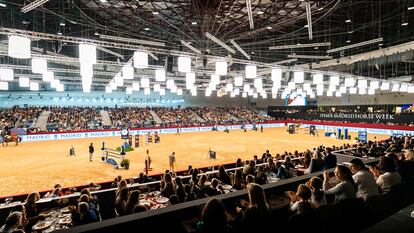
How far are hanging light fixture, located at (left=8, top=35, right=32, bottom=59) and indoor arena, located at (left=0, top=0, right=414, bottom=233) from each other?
0.04 m

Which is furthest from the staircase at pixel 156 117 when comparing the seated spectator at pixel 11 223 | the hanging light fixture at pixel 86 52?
the seated spectator at pixel 11 223

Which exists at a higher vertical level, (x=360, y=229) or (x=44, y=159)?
(x=360, y=229)

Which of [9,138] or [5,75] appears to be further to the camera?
[9,138]

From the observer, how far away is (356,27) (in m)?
19.8

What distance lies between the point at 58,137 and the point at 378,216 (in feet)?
110

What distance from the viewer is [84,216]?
445 centimetres

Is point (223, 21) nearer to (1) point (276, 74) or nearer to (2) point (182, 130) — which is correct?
(1) point (276, 74)

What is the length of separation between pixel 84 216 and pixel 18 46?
9361 millimetres

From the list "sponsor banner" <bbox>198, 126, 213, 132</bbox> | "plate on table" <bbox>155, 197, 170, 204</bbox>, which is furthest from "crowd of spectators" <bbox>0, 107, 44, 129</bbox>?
"plate on table" <bbox>155, 197, 170, 204</bbox>

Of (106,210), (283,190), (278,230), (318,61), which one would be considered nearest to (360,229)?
(283,190)

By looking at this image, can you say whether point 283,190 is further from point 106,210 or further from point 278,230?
point 106,210

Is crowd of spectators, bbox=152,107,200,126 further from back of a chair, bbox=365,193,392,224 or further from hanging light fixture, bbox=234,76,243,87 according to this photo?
back of a chair, bbox=365,193,392,224

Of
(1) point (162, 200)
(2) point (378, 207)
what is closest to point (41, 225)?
(1) point (162, 200)

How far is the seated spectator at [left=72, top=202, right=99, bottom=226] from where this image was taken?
445 cm
